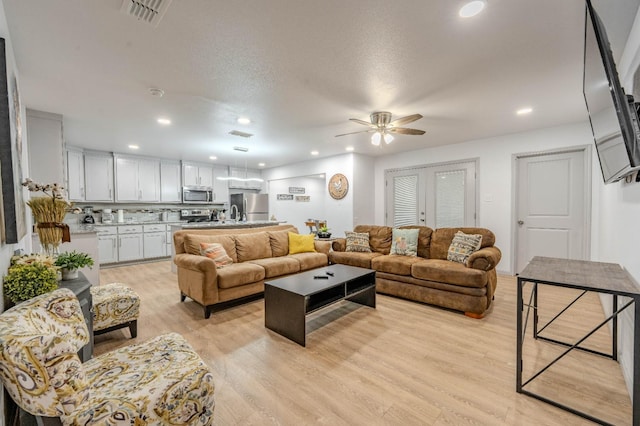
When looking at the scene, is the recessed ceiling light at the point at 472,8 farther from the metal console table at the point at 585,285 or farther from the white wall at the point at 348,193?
the white wall at the point at 348,193

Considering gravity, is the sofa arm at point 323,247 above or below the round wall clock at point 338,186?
below

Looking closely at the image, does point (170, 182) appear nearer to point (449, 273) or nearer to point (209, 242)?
point (209, 242)

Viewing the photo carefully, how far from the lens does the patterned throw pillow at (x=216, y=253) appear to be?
11.4 feet

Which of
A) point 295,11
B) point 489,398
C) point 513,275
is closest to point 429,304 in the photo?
point 489,398

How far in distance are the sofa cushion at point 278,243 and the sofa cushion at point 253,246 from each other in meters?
0.08

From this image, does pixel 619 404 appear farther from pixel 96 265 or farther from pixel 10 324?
pixel 96 265

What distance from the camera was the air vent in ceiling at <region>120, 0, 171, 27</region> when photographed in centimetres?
164

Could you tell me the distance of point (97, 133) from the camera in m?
4.54

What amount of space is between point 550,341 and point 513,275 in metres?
2.53

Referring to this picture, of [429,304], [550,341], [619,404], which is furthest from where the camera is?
[429,304]

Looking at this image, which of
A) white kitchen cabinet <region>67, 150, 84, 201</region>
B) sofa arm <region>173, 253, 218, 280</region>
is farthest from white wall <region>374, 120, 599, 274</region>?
white kitchen cabinet <region>67, 150, 84, 201</region>

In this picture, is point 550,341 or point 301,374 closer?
point 301,374

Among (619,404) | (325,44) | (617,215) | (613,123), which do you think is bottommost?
(619,404)

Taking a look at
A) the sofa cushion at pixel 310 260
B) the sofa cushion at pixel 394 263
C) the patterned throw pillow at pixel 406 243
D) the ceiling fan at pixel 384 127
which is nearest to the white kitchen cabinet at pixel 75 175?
the sofa cushion at pixel 310 260
